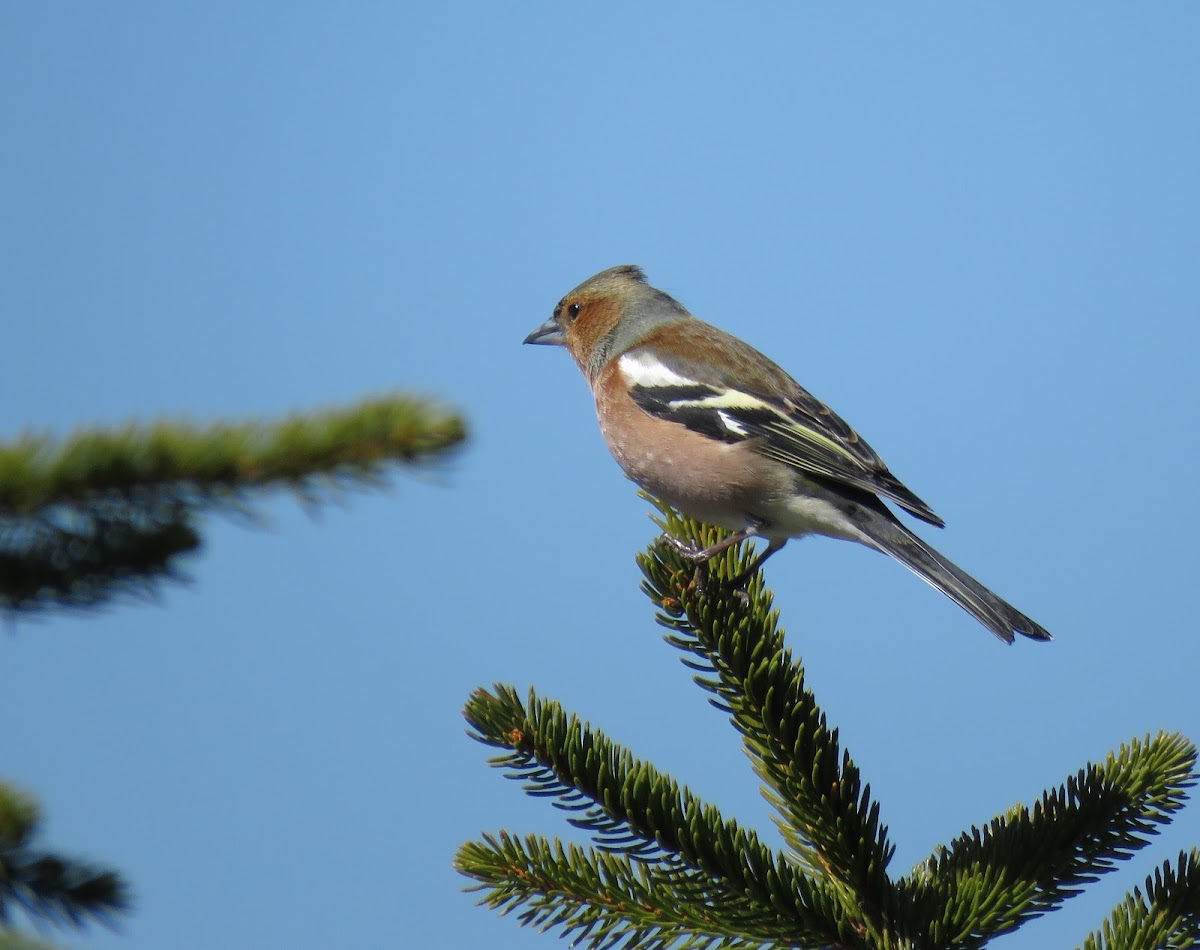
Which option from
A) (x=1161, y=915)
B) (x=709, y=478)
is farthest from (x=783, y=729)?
(x=709, y=478)

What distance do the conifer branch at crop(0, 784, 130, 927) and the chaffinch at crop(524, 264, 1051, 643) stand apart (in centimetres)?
275

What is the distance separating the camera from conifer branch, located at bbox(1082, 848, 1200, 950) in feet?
6.47

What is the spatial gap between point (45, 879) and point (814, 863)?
1.54m

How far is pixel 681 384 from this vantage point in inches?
185

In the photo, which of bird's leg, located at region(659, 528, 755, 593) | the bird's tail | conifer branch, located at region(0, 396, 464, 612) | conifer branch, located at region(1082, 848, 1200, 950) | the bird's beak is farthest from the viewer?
the bird's beak

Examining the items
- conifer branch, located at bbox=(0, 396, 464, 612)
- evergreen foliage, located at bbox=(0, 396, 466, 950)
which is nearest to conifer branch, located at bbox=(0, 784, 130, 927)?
evergreen foliage, located at bbox=(0, 396, 466, 950)

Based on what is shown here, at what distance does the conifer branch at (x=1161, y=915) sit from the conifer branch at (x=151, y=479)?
1.56 m

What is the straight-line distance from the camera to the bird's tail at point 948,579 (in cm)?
338

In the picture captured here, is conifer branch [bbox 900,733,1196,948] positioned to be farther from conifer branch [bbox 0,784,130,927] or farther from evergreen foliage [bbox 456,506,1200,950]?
conifer branch [bbox 0,784,130,927]

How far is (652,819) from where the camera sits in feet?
6.98

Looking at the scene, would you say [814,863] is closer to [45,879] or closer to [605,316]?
[45,879]

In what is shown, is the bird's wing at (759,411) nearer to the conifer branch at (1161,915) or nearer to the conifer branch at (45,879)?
the conifer branch at (1161,915)

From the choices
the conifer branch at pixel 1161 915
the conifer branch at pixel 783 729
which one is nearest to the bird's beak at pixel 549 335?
the conifer branch at pixel 783 729

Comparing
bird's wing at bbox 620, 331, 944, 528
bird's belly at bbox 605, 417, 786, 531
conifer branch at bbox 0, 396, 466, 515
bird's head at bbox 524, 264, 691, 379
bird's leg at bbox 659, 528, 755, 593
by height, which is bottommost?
conifer branch at bbox 0, 396, 466, 515
